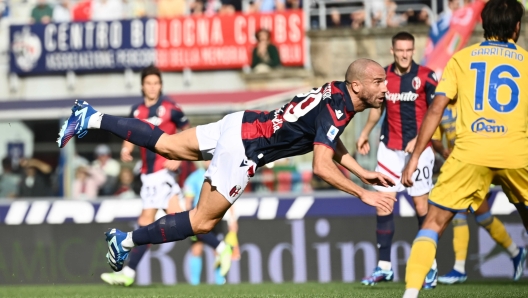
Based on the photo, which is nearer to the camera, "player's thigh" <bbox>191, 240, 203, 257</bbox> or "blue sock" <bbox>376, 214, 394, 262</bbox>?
"blue sock" <bbox>376, 214, 394, 262</bbox>

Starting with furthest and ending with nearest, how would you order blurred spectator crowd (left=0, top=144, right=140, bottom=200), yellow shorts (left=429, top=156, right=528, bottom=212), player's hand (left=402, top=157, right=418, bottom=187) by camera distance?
blurred spectator crowd (left=0, top=144, right=140, bottom=200)
player's hand (left=402, top=157, right=418, bottom=187)
yellow shorts (left=429, top=156, right=528, bottom=212)

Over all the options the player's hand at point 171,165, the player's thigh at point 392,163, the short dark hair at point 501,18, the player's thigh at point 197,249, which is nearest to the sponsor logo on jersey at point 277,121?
the short dark hair at point 501,18

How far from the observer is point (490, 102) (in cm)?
706

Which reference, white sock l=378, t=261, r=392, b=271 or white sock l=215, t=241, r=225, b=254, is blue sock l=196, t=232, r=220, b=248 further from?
white sock l=378, t=261, r=392, b=271

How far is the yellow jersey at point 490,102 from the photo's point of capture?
698cm

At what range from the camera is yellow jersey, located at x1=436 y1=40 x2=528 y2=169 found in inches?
275

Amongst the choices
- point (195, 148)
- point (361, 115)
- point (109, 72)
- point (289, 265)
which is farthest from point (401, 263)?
point (109, 72)

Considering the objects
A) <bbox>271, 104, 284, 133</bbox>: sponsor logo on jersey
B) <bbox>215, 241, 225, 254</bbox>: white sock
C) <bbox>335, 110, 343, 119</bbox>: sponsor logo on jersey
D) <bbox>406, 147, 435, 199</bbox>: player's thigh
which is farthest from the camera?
<bbox>215, 241, 225, 254</bbox>: white sock

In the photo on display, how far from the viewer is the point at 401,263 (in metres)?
12.6

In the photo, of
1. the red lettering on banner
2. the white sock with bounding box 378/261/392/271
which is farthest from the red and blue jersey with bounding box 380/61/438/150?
the red lettering on banner

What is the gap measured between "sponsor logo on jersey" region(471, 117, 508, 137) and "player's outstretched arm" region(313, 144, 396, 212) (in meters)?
0.84

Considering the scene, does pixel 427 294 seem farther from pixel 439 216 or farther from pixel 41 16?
pixel 41 16

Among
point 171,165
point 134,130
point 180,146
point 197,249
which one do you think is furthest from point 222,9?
point 180,146

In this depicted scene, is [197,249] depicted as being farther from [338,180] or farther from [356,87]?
[338,180]
